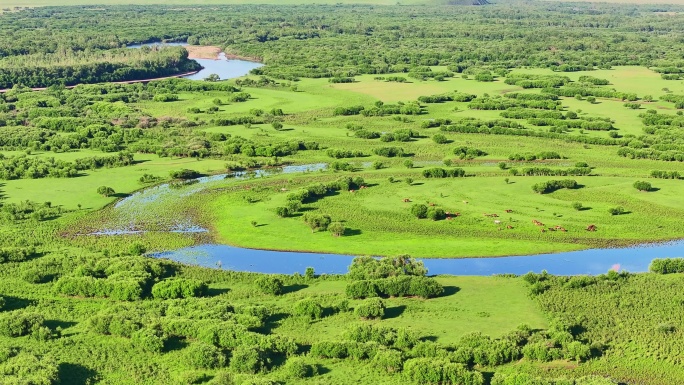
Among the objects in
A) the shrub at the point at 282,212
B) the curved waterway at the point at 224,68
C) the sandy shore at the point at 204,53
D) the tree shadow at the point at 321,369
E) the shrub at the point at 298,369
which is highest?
the sandy shore at the point at 204,53

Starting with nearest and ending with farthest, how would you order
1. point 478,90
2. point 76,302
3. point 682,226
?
point 76,302 → point 682,226 → point 478,90

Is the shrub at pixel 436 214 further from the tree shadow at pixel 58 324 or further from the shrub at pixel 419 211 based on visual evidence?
the tree shadow at pixel 58 324

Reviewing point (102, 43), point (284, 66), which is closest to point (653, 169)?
point (284, 66)

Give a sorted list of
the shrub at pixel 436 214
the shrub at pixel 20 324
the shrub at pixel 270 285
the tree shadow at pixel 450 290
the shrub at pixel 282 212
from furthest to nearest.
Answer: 1. the shrub at pixel 282 212
2. the shrub at pixel 436 214
3. the tree shadow at pixel 450 290
4. the shrub at pixel 270 285
5. the shrub at pixel 20 324

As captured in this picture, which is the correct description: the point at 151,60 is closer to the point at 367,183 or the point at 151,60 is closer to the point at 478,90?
the point at 478,90

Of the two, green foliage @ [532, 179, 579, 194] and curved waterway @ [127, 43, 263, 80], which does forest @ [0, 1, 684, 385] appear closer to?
green foliage @ [532, 179, 579, 194]

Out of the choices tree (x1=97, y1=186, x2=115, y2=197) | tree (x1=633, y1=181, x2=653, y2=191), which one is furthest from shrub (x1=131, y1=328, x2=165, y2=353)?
tree (x1=633, y1=181, x2=653, y2=191)

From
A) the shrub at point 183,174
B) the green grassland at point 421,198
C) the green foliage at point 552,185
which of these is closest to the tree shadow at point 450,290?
the green grassland at point 421,198
